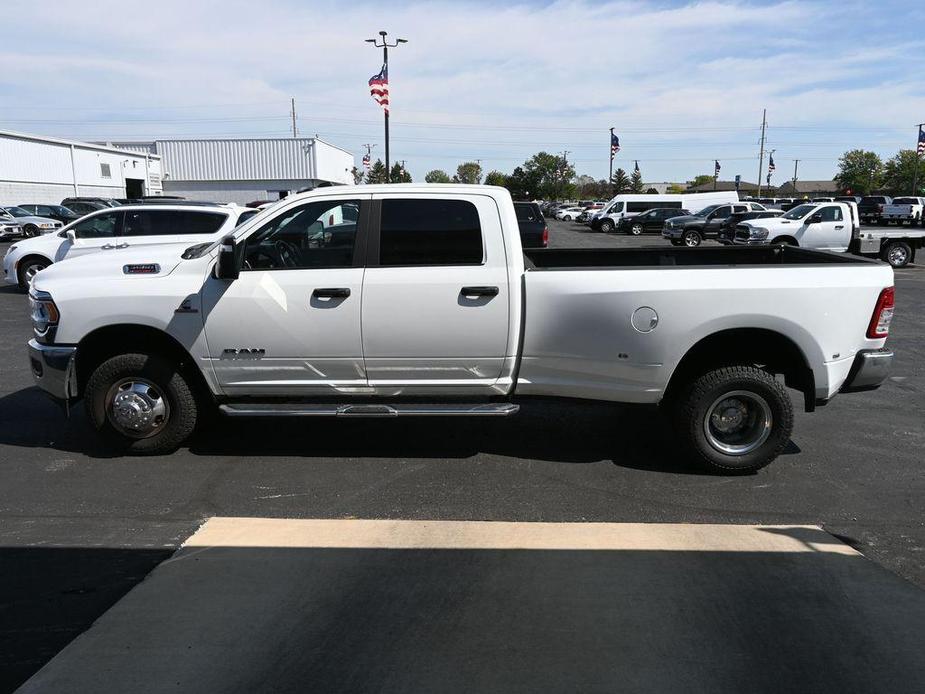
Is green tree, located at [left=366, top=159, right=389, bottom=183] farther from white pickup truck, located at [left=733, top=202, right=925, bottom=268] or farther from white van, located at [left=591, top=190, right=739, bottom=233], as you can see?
white pickup truck, located at [left=733, top=202, right=925, bottom=268]

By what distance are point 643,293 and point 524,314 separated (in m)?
0.82

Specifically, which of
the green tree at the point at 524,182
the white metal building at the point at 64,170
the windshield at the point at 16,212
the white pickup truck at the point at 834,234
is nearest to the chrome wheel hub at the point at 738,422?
the white pickup truck at the point at 834,234

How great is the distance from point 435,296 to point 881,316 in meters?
3.08

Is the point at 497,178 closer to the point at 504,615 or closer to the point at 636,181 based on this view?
the point at 636,181

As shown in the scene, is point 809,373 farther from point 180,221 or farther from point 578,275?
point 180,221

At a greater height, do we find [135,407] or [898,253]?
[898,253]

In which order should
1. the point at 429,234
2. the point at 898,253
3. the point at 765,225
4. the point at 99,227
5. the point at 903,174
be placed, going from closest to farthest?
the point at 429,234, the point at 99,227, the point at 898,253, the point at 765,225, the point at 903,174

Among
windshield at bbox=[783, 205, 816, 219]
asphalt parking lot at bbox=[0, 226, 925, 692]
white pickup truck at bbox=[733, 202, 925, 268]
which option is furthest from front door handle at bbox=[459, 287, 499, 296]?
windshield at bbox=[783, 205, 816, 219]

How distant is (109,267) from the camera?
5.49 meters

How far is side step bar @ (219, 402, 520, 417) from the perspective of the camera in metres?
5.19

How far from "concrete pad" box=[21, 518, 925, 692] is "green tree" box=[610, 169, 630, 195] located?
362 ft

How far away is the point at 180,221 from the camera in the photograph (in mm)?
12969

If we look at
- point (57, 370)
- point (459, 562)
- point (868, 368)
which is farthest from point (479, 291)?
point (57, 370)

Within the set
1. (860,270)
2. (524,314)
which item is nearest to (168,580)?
(524,314)
